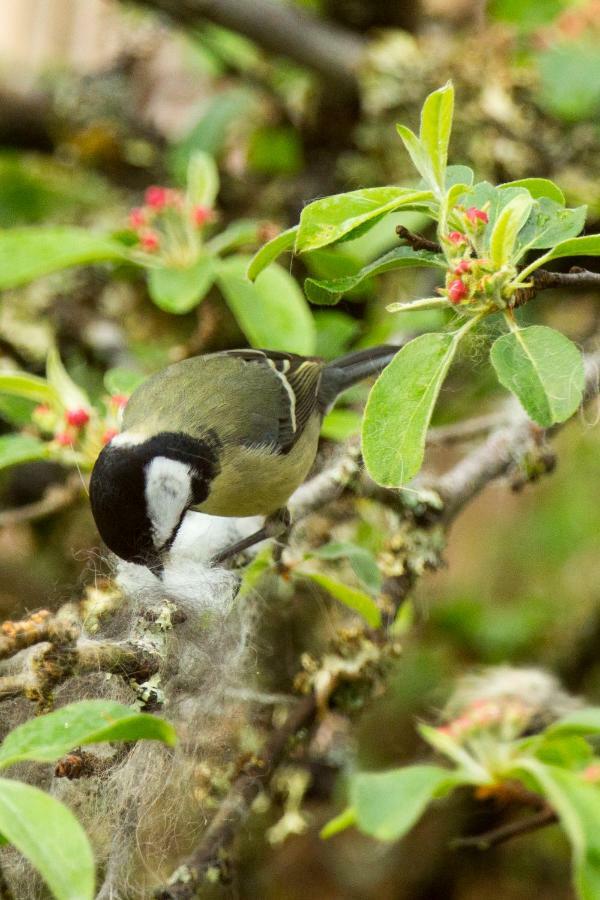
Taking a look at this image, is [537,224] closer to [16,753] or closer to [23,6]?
[16,753]

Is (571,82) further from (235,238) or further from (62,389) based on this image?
(62,389)

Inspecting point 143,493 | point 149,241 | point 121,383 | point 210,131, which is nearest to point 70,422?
point 121,383

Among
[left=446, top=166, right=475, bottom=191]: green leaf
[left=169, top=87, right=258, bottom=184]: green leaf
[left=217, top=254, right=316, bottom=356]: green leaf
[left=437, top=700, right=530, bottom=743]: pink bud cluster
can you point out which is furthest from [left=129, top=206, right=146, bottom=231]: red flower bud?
[left=437, top=700, right=530, bottom=743]: pink bud cluster

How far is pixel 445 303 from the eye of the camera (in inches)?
49.2

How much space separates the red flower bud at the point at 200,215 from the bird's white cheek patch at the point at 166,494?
0.57m

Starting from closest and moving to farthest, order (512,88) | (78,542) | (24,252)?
(24,252), (78,542), (512,88)

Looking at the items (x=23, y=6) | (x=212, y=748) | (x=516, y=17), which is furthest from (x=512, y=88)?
(x=23, y=6)

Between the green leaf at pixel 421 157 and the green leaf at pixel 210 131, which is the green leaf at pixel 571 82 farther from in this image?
Answer: the green leaf at pixel 421 157

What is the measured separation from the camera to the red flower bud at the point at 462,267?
1234 mm

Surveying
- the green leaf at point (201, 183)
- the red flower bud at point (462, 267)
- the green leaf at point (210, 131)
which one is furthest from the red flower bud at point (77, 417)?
the green leaf at point (210, 131)

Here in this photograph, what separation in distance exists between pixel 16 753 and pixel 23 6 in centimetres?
428

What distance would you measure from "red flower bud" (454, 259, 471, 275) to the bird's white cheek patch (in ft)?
2.17

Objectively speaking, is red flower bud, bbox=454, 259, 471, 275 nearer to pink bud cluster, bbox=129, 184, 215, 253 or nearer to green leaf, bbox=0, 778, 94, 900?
green leaf, bbox=0, 778, 94, 900

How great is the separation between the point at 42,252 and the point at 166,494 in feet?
1.83
